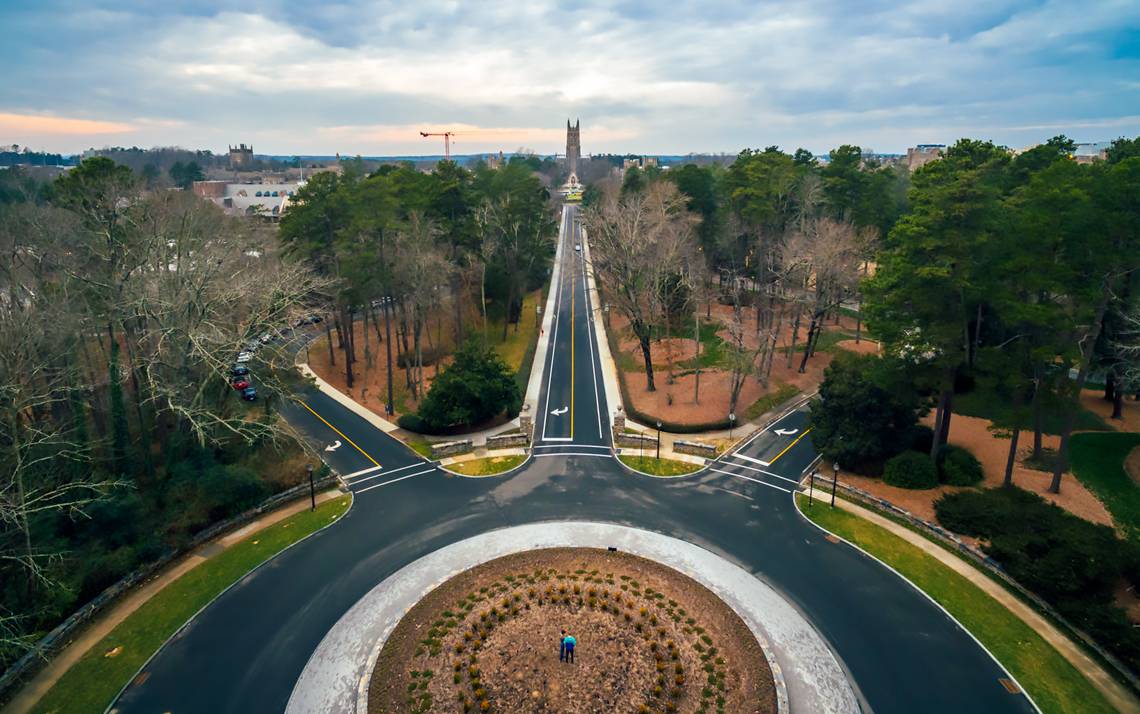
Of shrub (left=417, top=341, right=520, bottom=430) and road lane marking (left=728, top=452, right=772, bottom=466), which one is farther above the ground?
shrub (left=417, top=341, right=520, bottom=430)

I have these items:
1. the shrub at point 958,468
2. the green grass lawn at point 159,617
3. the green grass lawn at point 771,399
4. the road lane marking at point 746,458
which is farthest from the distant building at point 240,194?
the shrub at point 958,468

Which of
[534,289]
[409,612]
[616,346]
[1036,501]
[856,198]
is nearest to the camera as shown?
[409,612]

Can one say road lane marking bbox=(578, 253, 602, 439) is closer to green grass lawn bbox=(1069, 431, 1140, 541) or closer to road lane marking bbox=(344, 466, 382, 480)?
road lane marking bbox=(344, 466, 382, 480)

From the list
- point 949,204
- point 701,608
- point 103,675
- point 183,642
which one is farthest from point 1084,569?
point 103,675

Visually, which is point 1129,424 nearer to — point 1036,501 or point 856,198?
point 1036,501

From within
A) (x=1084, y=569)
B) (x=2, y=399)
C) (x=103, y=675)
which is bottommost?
(x=103, y=675)

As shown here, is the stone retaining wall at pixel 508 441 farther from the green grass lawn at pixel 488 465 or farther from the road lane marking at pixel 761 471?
A: the road lane marking at pixel 761 471

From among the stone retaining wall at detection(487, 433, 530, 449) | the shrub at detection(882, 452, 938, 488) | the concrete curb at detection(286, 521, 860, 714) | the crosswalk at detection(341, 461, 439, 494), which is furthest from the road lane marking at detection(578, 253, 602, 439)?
the shrub at detection(882, 452, 938, 488)
